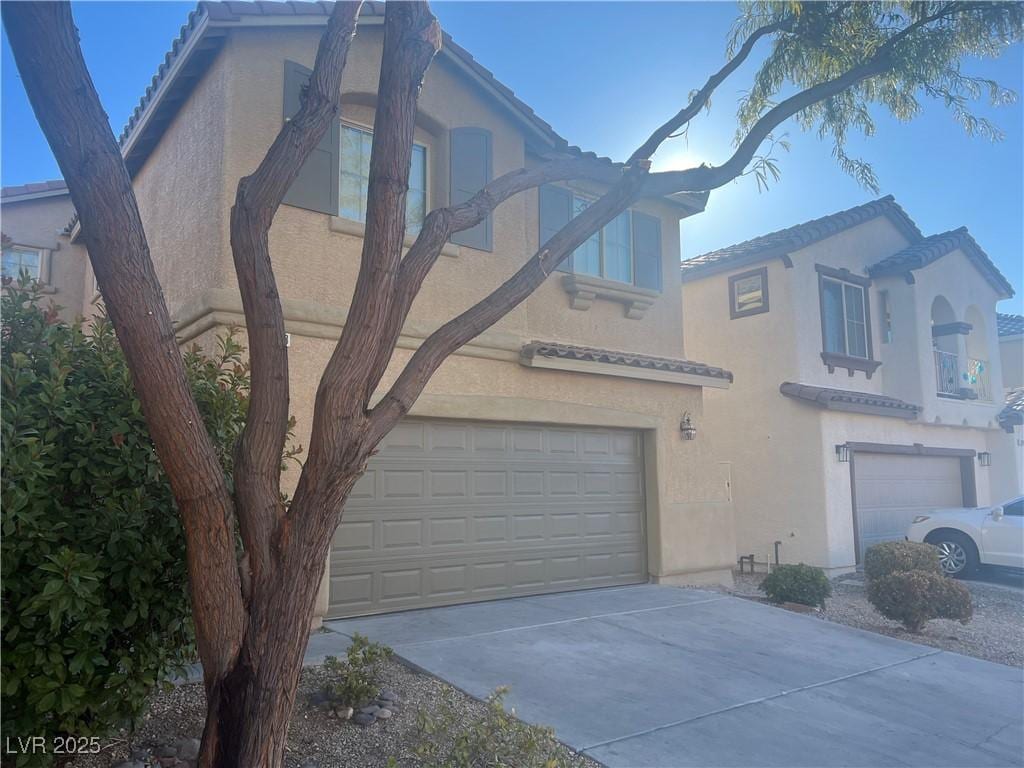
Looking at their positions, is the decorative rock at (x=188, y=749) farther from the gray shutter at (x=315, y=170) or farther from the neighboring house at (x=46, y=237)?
the neighboring house at (x=46, y=237)

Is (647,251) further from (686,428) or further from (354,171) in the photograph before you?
(354,171)

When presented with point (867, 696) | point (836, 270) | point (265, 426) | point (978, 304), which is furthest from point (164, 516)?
point (978, 304)

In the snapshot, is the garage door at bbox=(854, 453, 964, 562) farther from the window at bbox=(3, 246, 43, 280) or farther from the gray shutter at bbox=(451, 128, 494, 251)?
the window at bbox=(3, 246, 43, 280)

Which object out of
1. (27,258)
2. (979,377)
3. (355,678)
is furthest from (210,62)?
(979,377)

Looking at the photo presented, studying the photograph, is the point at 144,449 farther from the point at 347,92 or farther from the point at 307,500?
the point at 347,92

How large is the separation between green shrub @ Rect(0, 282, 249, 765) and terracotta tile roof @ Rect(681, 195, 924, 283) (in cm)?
1243

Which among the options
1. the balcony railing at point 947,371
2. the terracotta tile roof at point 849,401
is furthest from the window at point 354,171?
the balcony railing at point 947,371

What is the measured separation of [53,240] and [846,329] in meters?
15.3

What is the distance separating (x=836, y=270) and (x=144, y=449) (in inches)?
567

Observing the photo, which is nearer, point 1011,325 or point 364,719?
point 364,719

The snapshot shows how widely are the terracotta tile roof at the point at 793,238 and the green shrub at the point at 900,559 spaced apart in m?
6.23

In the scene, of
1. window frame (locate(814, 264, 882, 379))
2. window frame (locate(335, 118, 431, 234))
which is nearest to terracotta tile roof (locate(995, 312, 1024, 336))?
window frame (locate(814, 264, 882, 379))

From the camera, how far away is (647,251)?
11.4m

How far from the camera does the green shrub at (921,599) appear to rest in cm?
877
